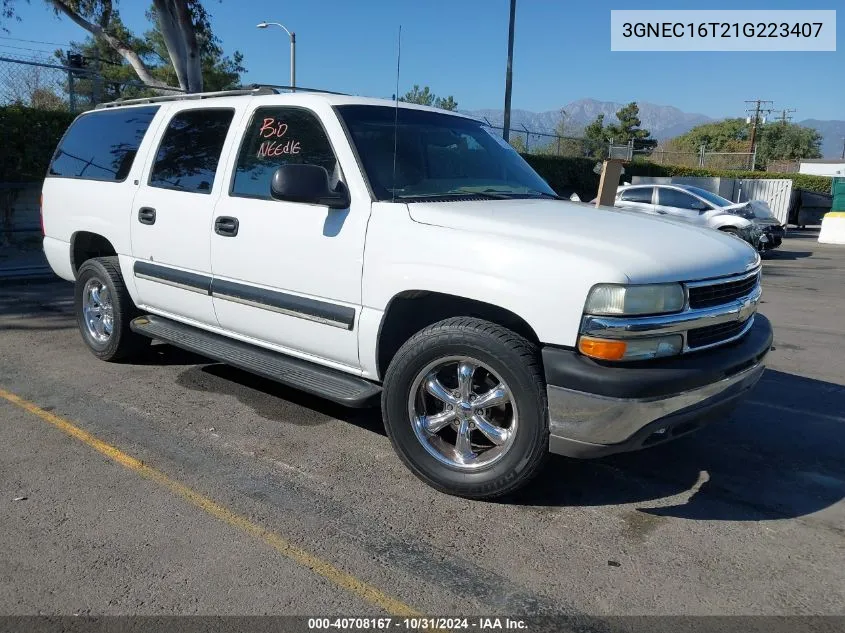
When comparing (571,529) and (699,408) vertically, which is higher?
(699,408)

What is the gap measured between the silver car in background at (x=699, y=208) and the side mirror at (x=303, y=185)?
1327 cm

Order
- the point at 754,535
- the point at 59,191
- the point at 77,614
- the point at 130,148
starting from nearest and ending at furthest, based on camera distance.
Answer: the point at 77,614, the point at 754,535, the point at 130,148, the point at 59,191

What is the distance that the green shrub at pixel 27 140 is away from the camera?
38.9 ft

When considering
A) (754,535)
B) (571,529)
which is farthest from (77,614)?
(754,535)

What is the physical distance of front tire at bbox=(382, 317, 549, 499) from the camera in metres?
3.30

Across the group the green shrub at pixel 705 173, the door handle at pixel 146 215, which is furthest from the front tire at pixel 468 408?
the green shrub at pixel 705 173

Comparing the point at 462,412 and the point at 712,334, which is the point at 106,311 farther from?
the point at 712,334

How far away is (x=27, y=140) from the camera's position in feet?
39.7

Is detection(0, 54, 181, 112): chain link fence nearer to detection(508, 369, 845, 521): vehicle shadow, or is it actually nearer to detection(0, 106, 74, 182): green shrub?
detection(0, 106, 74, 182): green shrub

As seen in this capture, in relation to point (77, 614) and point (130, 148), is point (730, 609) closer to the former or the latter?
point (77, 614)

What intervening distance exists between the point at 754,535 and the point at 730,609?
0.70 m

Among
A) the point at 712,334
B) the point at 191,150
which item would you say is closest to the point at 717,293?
the point at 712,334

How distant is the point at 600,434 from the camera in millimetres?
3133

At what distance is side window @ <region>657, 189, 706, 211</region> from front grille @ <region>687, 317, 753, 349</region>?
45.8 ft
